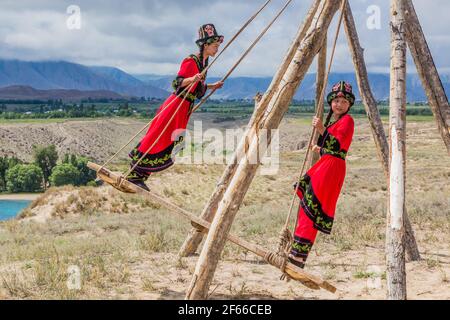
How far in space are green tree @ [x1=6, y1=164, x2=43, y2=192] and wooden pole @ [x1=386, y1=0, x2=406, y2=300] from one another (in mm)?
72240

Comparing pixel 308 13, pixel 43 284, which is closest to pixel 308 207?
pixel 308 13

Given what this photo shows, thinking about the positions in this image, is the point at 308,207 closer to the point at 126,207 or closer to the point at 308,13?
the point at 308,13

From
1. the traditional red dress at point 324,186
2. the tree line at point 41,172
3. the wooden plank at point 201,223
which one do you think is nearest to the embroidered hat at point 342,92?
the traditional red dress at point 324,186

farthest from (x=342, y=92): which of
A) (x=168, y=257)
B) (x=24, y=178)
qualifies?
(x=24, y=178)

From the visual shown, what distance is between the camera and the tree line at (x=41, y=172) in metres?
67.1

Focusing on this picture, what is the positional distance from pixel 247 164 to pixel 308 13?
2.03 meters

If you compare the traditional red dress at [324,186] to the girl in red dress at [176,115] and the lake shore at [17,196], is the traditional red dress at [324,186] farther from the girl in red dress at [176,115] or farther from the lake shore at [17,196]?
the lake shore at [17,196]

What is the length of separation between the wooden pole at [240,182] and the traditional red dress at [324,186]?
60 centimetres

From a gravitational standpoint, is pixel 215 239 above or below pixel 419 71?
below

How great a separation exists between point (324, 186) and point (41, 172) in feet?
241

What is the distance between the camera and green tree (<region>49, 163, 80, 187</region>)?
65.5 metres

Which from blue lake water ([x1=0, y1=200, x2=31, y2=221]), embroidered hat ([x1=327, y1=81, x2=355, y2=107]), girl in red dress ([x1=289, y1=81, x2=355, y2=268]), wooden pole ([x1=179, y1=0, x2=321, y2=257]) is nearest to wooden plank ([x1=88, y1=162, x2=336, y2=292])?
Answer: girl in red dress ([x1=289, y1=81, x2=355, y2=268])

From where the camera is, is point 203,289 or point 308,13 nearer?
point 203,289
